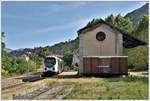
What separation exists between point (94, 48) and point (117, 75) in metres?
1.63

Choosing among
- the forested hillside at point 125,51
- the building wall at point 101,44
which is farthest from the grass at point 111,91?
the building wall at point 101,44

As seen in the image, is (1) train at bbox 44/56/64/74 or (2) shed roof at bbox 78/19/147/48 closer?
(2) shed roof at bbox 78/19/147/48

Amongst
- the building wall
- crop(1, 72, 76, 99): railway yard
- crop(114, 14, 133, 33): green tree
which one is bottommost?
crop(1, 72, 76, 99): railway yard

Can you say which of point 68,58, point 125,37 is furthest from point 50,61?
point 68,58

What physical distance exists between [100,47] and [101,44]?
0.14 metres

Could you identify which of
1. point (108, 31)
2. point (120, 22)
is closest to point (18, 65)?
point (120, 22)

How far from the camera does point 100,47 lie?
17.8 metres

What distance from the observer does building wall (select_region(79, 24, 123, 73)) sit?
17.8m

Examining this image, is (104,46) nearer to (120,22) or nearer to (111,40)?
(111,40)

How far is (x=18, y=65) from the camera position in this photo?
82.7 feet

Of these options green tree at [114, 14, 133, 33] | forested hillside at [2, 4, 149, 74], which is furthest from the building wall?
green tree at [114, 14, 133, 33]

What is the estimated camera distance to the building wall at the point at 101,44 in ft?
58.3

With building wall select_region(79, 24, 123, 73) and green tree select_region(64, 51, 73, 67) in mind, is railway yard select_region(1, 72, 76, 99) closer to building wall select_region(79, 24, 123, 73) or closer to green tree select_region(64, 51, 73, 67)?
building wall select_region(79, 24, 123, 73)

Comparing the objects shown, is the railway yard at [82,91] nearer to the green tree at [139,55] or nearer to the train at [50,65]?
the green tree at [139,55]
